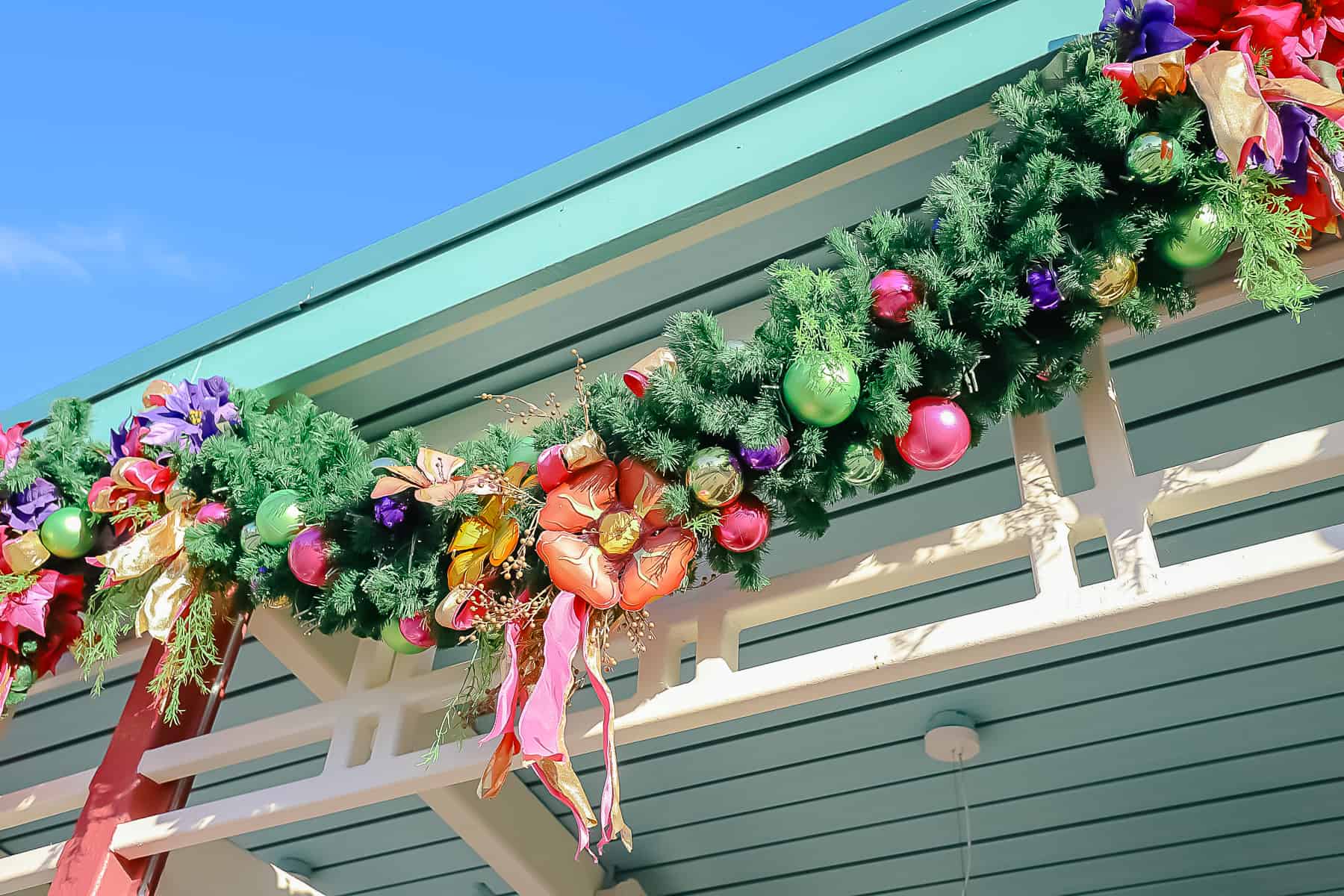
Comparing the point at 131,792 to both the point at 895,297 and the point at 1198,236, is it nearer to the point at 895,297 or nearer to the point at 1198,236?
the point at 895,297

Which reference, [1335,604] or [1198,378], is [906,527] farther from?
[1335,604]

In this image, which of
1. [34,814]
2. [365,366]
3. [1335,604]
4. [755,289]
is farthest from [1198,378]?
[34,814]

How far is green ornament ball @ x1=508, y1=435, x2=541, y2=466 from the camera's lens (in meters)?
1.57

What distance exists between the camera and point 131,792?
1970 millimetres

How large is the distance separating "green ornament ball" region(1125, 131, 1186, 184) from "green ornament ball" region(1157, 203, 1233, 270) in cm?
5

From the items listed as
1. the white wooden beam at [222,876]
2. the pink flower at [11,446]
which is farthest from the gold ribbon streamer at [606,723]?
the white wooden beam at [222,876]

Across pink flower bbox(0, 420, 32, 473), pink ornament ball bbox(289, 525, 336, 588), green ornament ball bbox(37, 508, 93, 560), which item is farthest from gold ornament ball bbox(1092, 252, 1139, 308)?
pink flower bbox(0, 420, 32, 473)

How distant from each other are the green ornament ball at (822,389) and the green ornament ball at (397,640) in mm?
693

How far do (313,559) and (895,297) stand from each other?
0.91 m

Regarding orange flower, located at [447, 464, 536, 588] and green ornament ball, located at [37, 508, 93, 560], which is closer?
orange flower, located at [447, 464, 536, 588]

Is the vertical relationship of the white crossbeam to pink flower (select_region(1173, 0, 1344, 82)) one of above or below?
below

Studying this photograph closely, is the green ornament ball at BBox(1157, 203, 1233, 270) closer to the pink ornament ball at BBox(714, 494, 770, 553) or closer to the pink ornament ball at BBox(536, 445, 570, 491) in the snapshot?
the pink ornament ball at BBox(714, 494, 770, 553)

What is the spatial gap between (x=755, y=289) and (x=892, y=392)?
582 millimetres

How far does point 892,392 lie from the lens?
4.41ft
